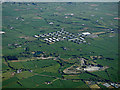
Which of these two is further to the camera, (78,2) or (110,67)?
(78,2)

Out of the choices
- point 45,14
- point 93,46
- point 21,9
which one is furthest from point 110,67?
point 21,9

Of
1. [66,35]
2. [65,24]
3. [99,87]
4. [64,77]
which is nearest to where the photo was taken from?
[99,87]

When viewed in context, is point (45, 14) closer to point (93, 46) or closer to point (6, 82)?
point (93, 46)

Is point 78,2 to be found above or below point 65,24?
above

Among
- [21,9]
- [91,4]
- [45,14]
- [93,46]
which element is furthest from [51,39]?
[91,4]

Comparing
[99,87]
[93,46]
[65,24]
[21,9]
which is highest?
[21,9]

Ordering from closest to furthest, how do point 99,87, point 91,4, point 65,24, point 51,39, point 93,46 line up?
point 99,87, point 93,46, point 51,39, point 65,24, point 91,4
